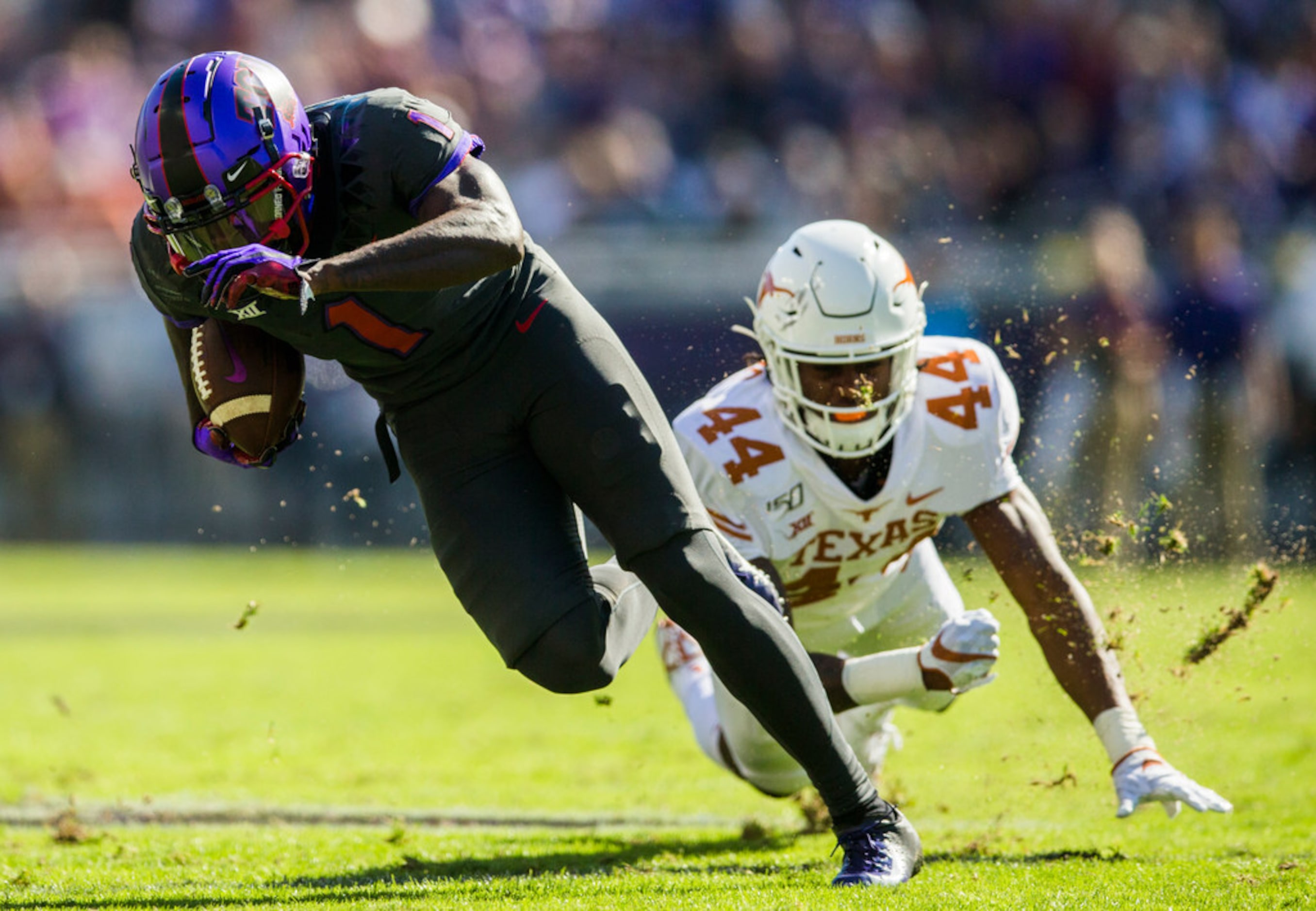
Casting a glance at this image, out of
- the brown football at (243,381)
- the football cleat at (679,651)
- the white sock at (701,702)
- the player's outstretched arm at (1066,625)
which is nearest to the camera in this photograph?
the brown football at (243,381)

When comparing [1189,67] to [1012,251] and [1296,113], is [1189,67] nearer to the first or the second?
[1296,113]

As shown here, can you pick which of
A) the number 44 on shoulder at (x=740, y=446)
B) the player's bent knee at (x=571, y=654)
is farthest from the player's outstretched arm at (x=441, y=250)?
the number 44 on shoulder at (x=740, y=446)

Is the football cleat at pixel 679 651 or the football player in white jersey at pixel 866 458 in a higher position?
the football player in white jersey at pixel 866 458

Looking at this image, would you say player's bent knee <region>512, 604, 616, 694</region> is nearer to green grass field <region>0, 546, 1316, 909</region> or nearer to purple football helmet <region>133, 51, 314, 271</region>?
green grass field <region>0, 546, 1316, 909</region>

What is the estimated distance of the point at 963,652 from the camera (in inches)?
144

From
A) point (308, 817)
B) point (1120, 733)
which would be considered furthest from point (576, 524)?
point (308, 817)

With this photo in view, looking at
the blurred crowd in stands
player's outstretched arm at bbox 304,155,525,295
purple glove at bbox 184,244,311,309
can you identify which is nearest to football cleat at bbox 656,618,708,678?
player's outstretched arm at bbox 304,155,525,295

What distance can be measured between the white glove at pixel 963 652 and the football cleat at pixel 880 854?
370mm

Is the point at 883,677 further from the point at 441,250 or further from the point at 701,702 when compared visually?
the point at 441,250

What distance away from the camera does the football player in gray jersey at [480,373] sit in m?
3.18

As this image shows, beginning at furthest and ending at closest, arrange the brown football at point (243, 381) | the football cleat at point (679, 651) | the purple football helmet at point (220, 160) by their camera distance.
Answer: the football cleat at point (679, 651), the brown football at point (243, 381), the purple football helmet at point (220, 160)

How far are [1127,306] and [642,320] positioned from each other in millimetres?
3316

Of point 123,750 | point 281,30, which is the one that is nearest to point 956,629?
point 123,750

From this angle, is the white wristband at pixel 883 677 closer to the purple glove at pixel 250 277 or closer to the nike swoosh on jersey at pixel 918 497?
the nike swoosh on jersey at pixel 918 497
